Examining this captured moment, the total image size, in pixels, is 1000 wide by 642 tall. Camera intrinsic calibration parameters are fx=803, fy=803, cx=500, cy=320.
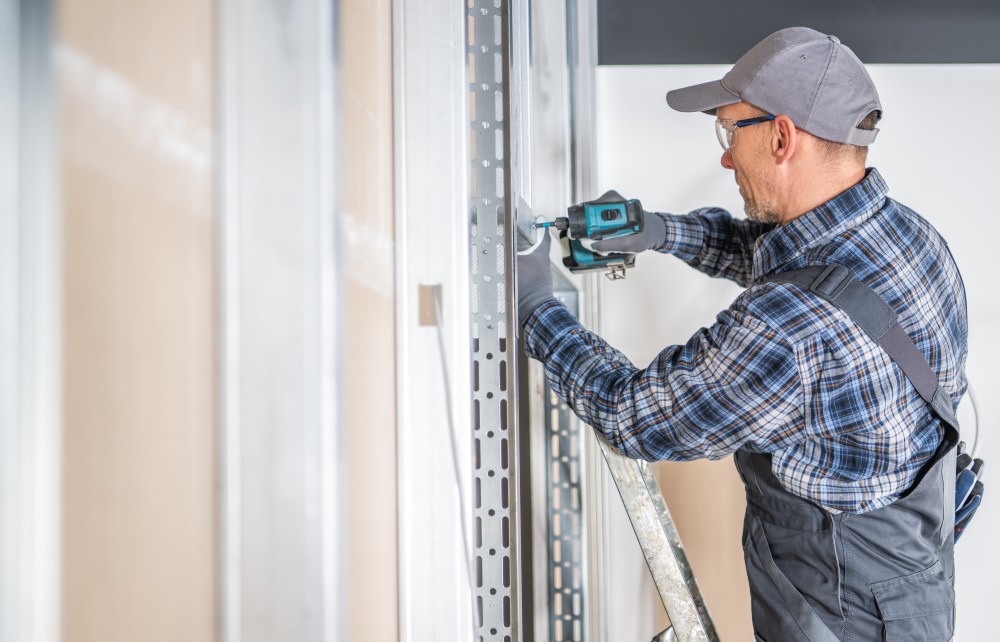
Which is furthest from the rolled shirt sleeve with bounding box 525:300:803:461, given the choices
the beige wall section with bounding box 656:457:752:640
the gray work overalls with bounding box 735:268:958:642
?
the beige wall section with bounding box 656:457:752:640

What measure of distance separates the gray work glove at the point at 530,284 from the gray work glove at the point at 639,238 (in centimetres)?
20

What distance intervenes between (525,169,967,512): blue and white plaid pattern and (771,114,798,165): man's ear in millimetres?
105

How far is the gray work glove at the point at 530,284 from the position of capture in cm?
129

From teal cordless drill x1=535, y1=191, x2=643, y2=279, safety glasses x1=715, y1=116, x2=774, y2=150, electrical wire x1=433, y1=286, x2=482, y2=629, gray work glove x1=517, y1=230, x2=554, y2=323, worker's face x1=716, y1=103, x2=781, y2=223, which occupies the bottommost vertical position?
electrical wire x1=433, y1=286, x2=482, y2=629

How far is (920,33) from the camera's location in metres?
2.55

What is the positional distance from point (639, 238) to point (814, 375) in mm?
509

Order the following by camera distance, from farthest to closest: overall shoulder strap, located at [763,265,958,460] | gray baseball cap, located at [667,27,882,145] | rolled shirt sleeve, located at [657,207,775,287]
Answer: rolled shirt sleeve, located at [657,207,775,287]
gray baseball cap, located at [667,27,882,145]
overall shoulder strap, located at [763,265,958,460]

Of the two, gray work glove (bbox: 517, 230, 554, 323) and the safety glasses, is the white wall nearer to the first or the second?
the safety glasses

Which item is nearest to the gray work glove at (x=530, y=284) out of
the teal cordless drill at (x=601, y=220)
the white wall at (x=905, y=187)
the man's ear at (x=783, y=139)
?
the teal cordless drill at (x=601, y=220)

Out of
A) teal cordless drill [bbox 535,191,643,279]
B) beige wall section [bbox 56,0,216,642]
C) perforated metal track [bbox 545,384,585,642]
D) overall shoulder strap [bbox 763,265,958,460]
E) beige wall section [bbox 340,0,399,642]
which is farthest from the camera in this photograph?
perforated metal track [bbox 545,384,585,642]

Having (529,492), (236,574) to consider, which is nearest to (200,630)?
(236,574)

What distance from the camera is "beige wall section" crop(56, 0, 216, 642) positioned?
37 centimetres

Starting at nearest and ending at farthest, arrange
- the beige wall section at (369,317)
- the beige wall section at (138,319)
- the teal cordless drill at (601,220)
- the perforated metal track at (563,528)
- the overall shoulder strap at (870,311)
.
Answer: the beige wall section at (138,319) < the beige wall section at (369,317) < the overall shoulder strap at (870,311) < the teal cordless drill at (601,220) < the perforated metal track at (563,528)

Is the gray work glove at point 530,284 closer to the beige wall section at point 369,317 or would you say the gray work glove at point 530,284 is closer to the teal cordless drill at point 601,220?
the teal cordless drill at point 601,220
